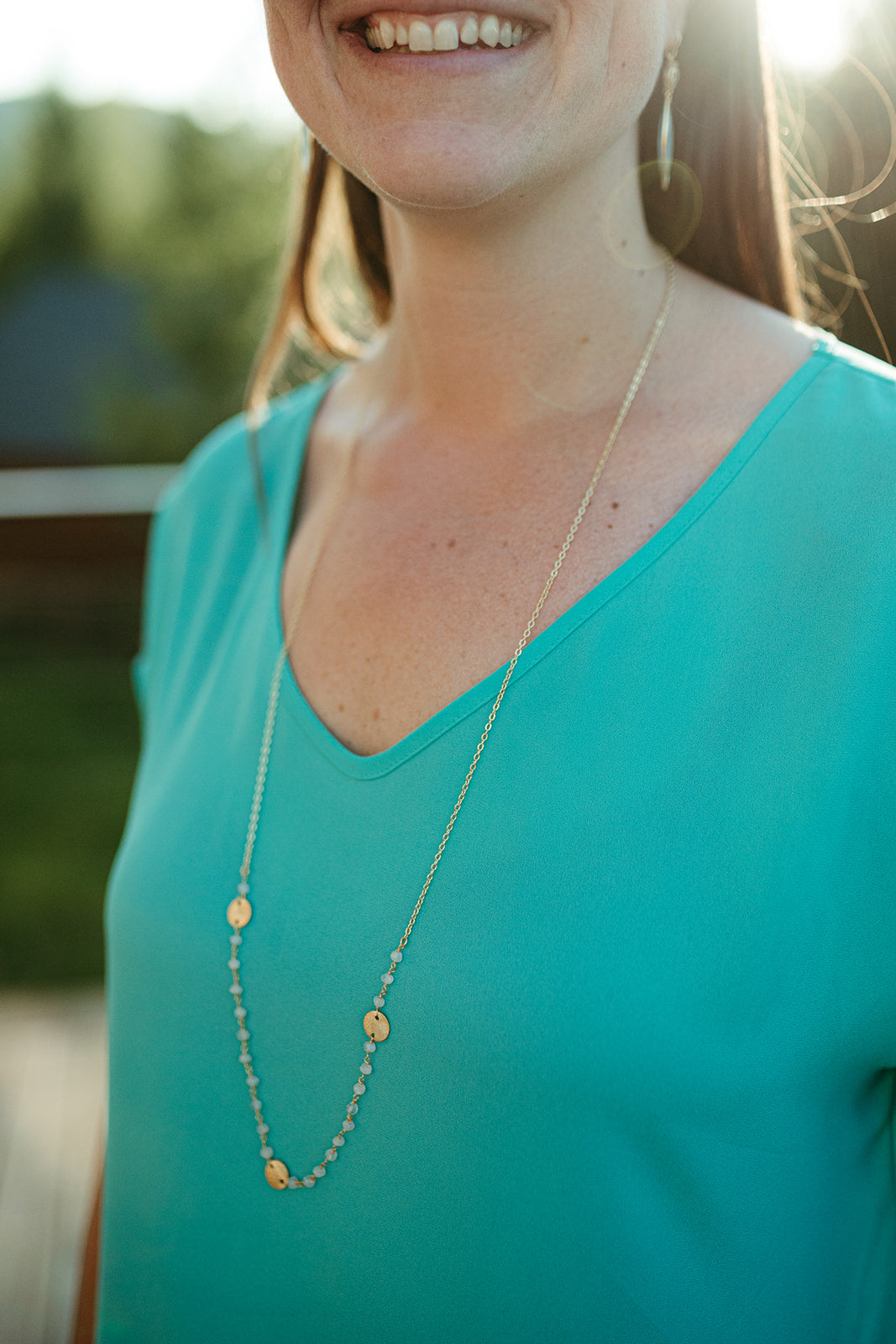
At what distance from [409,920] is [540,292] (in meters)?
0.65

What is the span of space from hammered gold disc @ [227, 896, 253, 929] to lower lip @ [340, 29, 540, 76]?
31.1 inches

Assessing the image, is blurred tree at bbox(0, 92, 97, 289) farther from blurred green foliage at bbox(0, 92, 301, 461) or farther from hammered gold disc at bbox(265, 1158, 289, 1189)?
hammered gold disc at bbox(265, 1158, 289, 1189)

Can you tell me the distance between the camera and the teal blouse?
35.1 inches

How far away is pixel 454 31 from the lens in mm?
1001

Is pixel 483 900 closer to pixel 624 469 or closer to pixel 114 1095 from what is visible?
pixel 624 469

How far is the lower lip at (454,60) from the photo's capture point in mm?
1006

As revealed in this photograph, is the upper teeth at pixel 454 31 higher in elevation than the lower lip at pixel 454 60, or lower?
higher

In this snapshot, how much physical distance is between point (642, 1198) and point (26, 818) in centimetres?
504

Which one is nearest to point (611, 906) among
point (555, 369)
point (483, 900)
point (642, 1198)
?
point (483, 900)

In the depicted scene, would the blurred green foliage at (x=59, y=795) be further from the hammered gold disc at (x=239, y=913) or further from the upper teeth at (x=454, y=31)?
the upper teeth at (x=454, y=31)

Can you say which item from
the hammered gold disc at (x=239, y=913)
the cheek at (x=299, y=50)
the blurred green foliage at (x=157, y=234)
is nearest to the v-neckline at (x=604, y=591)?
the hammered gold disc at (x=239, y=913)

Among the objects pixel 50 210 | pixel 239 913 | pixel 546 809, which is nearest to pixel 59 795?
pixel 239 913

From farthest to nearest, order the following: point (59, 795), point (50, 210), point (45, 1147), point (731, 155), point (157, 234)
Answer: point (50, 210) < point (157, 234) < point (59, 795) < point (45, 1147) < point (731, 155)

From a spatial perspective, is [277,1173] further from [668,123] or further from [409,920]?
[668,123]
